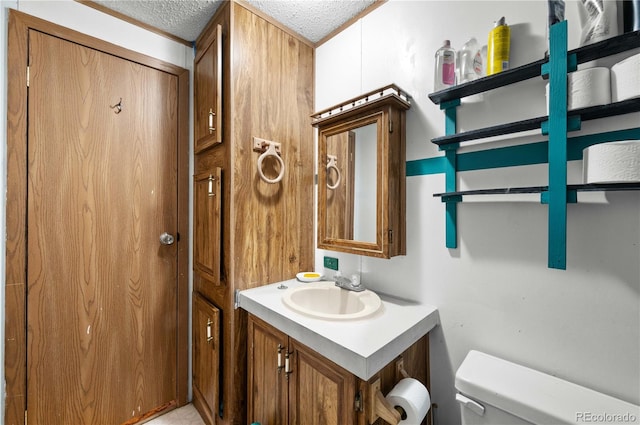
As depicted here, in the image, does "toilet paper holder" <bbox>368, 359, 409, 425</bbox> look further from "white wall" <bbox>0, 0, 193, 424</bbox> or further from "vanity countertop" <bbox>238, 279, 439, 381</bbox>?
"white wall" <bbox>0, 0, 193, 424</bbox>

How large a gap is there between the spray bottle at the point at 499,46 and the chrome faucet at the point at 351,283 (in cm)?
100

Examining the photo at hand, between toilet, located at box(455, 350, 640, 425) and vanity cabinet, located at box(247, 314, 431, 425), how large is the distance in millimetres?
230

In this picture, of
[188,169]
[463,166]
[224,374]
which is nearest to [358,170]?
[463,166]

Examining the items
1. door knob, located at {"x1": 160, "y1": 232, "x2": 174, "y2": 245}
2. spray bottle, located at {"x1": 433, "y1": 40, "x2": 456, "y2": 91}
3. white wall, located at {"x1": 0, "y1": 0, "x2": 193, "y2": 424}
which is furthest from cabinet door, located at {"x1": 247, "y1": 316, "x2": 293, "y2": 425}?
spray bottle, located at {"x1": 433, "y1": 40, "x2": 456, "y2": 91}

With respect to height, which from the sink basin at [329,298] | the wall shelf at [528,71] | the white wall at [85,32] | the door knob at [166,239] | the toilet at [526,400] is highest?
the white wall at [85,32]

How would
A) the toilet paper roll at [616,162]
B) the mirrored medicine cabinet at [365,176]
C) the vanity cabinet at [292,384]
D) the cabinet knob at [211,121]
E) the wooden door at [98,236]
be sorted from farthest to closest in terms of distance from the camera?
1. the cabinet knob at [211,121]
2. the wooden door at [98,236]
3. the mirrored medicine cabinet at [365,176]
4. the vanity cabinet at [292,384]
5. the toilet paper roll at [616,162]

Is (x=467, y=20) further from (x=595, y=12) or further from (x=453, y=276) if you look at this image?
(x=453, y=276)

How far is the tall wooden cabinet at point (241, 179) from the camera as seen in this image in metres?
1.34

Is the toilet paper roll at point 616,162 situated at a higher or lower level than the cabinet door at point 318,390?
higher

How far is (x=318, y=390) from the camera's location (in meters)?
0.96

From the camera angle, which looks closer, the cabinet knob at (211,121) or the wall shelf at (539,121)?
the wall shelf at (539,121)

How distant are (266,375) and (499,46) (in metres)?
1.57

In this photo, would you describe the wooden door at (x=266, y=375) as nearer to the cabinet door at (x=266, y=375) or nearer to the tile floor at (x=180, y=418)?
Answer: the cabinet door at (x=266, y=375)

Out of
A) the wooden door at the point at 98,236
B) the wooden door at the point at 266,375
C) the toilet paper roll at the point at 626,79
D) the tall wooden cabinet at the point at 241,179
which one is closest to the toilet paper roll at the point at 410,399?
the wooden door at the point at 266,375
